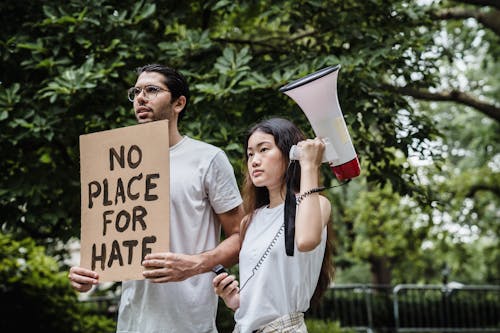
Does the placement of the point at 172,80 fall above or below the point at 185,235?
above

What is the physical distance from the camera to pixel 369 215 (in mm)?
14719

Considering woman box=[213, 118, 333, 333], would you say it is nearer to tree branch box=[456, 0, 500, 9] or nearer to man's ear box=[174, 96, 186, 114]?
man's ear box=[174, 96, 186, 114]

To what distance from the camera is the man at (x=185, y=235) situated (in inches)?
103

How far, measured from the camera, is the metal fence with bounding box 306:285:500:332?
544 inches

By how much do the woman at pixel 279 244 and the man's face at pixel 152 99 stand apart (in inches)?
14.9

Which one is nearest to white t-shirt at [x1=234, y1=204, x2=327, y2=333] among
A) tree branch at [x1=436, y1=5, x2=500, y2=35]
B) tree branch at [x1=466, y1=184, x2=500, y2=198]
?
tree branch at [x1=436, y1=5, x2=500, y2=35]

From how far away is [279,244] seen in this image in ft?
8.05

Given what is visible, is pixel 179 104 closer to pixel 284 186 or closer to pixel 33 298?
pixel 284 186

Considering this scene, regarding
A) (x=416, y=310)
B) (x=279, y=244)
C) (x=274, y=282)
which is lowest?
(x=416, y=310)

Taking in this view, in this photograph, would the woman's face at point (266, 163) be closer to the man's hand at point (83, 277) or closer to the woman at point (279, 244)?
the woman at point (279, 244)

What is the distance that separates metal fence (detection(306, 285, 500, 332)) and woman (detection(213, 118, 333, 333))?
1140 cm

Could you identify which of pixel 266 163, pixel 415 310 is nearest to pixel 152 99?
pixel 266 163

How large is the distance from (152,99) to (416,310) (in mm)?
12345

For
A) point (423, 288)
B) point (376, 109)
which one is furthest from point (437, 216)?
point (376, 109)
